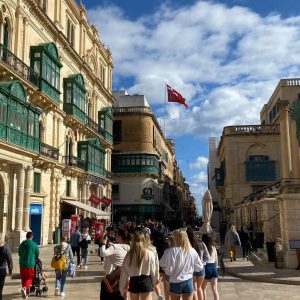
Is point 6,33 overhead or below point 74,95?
overhead

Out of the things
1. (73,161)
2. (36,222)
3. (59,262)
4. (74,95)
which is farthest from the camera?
(73,161)

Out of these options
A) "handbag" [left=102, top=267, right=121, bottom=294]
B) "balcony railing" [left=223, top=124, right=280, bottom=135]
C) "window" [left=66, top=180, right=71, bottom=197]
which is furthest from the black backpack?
"balcony railing" [left=223, top=124, right=280, bottom=135]

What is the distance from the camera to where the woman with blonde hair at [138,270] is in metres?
5.89

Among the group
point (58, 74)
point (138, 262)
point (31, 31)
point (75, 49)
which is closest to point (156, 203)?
point (75, 49)

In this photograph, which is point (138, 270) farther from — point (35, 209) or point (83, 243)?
point (35, 209)

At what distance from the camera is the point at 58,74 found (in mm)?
29094

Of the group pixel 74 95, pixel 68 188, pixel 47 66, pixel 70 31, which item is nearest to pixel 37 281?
pixel 47 66

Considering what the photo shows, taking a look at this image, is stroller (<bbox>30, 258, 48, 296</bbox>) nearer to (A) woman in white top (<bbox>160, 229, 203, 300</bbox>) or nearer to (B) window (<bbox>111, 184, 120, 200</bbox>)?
(A) woman in white top (<bbox>160, 229, 203, 300</bbox>)

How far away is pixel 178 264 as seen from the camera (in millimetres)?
6340

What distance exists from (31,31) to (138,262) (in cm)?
2288

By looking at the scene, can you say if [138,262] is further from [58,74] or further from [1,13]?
[58,74]

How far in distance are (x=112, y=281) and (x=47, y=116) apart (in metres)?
23.3

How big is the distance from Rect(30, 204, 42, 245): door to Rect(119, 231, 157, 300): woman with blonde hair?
21.2 metres

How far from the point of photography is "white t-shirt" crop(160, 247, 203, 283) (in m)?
6.34
